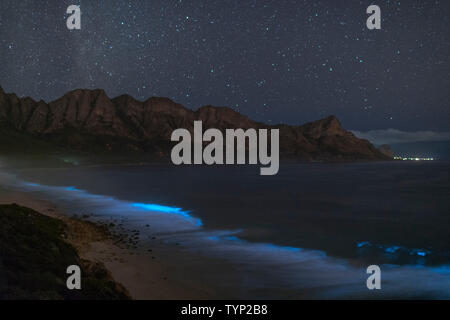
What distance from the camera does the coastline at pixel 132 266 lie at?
41.9ft

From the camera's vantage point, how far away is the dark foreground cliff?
941cm

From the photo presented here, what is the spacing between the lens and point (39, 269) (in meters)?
10.9

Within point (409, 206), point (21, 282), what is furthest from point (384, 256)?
point (409, 206)

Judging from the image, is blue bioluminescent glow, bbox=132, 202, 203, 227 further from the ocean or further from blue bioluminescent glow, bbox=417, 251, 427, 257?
blue bioluminescent glow, bbox=417, 251, 427, 257

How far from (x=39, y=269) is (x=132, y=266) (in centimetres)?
480

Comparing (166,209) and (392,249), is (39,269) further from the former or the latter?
(166,209)

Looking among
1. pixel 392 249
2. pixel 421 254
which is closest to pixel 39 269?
pixel 392 249

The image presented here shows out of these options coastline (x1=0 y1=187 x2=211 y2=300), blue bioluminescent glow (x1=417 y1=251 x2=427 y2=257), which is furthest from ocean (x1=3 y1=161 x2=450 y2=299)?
coastline (x1=0 y1=187 x2=211 y2=300)

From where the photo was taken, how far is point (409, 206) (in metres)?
42.5

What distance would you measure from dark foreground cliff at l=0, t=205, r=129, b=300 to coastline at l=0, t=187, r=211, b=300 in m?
1.04

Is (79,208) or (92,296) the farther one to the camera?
(79,208)

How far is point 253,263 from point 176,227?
10367 millimetres

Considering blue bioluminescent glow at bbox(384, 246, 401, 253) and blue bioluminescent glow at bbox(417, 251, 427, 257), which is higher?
blue bioluminescent glow at bbox(384, 246, 401, 253)
